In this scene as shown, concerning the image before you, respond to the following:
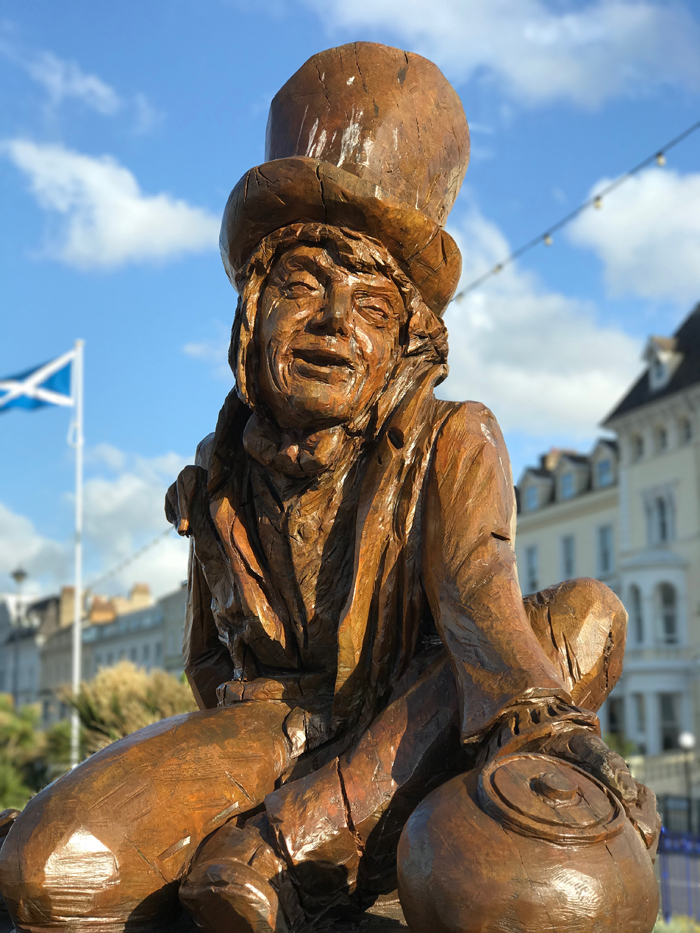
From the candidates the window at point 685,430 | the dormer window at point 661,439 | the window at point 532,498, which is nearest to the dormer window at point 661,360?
the dormer window at point 661,439

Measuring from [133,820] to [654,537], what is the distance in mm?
34723

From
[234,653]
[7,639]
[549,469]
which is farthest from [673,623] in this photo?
[7,639]

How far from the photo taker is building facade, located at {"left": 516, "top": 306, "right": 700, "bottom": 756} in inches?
1318

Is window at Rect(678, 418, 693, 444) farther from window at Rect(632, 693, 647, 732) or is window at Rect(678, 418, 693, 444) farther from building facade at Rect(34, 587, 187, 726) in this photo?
building facade at Rect(34, 587, 187, 726)

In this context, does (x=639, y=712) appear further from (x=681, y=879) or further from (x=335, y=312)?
(x=335, y=312)

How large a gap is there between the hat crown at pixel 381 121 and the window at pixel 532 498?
39.0m

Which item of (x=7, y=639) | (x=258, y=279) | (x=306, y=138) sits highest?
(x=306, y=138)

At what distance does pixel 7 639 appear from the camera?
69.8 m

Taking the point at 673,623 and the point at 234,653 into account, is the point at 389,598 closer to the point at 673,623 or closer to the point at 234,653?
the point at 234,653

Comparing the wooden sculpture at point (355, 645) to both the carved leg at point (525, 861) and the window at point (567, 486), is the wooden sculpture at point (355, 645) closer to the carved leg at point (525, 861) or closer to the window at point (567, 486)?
the carved leg at point (525, 861)

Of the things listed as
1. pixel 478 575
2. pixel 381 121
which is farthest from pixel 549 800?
pixel 381 121

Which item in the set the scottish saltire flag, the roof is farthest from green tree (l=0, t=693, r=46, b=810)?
the roof

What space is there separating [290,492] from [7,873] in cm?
108

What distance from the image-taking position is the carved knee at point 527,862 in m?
1.78
